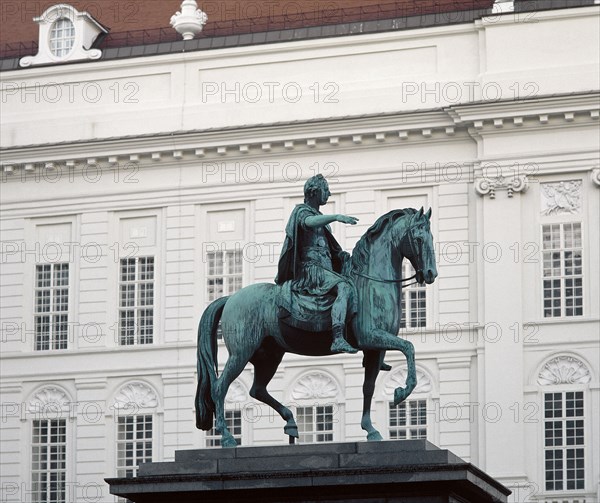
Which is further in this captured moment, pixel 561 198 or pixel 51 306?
pixel 51 306

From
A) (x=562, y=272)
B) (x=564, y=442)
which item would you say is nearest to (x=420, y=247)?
(x=564, y=442)

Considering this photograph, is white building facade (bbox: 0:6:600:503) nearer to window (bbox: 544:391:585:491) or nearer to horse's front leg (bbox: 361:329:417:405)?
window (bbox: 544:391:585:491)

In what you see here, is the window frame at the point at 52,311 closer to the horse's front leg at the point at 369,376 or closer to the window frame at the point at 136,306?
the window frame at the point at 136,306

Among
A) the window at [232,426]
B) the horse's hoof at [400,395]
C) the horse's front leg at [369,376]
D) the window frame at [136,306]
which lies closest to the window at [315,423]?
the window at [232,426]

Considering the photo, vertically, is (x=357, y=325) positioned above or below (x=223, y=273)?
below

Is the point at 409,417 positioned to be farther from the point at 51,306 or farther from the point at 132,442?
the point at 51,306

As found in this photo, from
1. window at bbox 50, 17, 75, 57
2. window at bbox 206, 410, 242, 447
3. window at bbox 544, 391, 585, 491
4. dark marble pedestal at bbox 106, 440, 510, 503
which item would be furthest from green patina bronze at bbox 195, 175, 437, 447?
window at bbox 50, 17, 75, 57

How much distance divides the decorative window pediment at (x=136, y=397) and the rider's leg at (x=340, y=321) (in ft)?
65.5

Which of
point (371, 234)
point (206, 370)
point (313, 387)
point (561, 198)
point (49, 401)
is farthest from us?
point (49, 401)

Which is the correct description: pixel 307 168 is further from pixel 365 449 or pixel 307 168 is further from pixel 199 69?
pixel 365 449

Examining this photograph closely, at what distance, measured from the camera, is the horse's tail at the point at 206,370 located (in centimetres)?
2294

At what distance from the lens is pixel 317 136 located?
4119cm

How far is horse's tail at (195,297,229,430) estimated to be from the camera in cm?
2294

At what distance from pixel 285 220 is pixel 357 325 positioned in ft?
63.1
